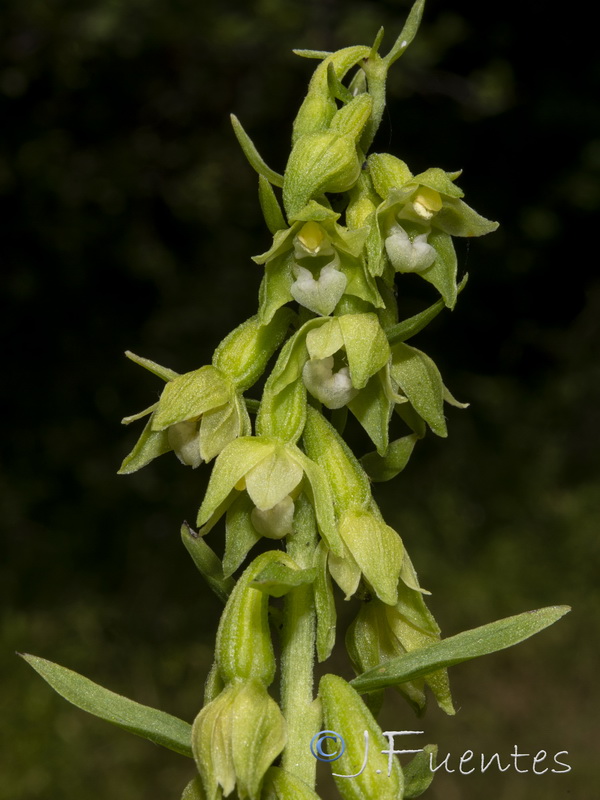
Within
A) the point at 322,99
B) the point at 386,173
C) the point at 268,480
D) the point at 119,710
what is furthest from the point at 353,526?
the point at 322,99

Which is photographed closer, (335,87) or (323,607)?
(323,607)

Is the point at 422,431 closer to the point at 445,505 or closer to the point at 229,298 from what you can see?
the point at 445,505

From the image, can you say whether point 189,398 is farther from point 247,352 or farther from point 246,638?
point 246,638

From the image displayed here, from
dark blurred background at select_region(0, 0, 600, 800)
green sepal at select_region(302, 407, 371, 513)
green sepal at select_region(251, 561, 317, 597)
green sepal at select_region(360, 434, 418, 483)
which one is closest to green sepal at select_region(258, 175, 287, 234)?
green sepal at select_region(302, 407, 371, 513)

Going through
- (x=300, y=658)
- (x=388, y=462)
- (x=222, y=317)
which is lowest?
(x=300, y=658)

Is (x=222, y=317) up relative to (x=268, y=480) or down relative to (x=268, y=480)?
up

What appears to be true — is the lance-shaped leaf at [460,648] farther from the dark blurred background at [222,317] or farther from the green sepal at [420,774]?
the dark blurred background at [222,317]

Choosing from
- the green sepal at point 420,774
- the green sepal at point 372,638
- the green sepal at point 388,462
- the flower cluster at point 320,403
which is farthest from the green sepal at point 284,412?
the green sepal at point 420,774
